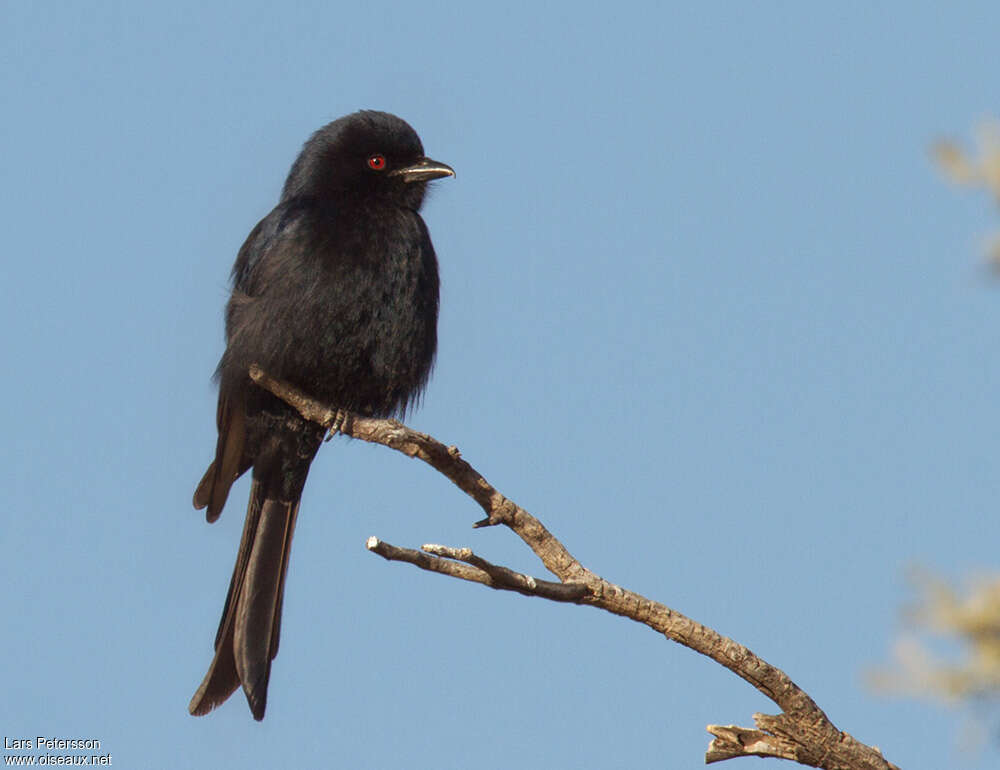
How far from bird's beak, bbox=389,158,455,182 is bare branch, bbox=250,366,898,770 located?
9.01 feet

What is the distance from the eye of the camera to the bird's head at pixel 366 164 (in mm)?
6207

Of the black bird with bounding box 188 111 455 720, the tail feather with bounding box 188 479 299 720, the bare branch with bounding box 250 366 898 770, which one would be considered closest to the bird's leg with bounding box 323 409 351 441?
the black bird with bounding box 188 111 455 720

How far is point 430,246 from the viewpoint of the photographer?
19.6ft

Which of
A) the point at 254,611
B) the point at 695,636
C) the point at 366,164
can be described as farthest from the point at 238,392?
the point at 695,636

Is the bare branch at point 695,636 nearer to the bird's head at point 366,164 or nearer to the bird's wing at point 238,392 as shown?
the bird's wing at point 238,392

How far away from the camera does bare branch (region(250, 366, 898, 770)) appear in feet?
10.8

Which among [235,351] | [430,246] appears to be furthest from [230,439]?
[430,246]

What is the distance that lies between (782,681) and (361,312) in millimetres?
2678

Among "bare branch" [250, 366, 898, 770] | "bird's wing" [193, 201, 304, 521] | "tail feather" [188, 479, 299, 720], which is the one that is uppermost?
"bird's wing" [193, 201, 304, 521]

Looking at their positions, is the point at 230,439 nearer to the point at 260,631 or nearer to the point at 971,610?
the point at 260,631

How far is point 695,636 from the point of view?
11.5 feet

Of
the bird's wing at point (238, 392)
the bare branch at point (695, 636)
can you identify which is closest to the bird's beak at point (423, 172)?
the bird's wing at point (238, 392)

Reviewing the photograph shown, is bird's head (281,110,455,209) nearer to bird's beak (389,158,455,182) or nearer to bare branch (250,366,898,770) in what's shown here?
bird's beak (389,158,455,182)

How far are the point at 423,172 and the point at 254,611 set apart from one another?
2.16 meters
